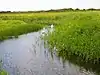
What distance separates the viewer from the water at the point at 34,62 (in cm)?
1705

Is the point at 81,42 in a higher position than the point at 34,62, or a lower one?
higher

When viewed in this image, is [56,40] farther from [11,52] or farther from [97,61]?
[97,61]

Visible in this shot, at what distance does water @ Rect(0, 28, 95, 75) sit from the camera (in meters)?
17.1

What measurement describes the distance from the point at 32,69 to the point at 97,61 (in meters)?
3.99

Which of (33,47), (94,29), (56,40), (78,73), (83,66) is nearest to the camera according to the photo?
(78,73)

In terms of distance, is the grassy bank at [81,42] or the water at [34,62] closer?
the water at [34,62]

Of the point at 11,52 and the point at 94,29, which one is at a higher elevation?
the point at 94,29

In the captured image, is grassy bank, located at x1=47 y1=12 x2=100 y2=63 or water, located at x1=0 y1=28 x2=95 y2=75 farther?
grassy bank, located at x1=47 y1=12 x2=100 y2=63

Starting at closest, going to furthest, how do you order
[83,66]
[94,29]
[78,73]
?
[78,73]
[83,66]
[94,29]

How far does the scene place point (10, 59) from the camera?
20469mm

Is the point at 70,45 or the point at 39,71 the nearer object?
the point at 39,71

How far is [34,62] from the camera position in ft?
64.3

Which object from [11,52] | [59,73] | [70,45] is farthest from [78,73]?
[11,52]

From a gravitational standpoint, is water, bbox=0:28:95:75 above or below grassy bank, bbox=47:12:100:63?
below
